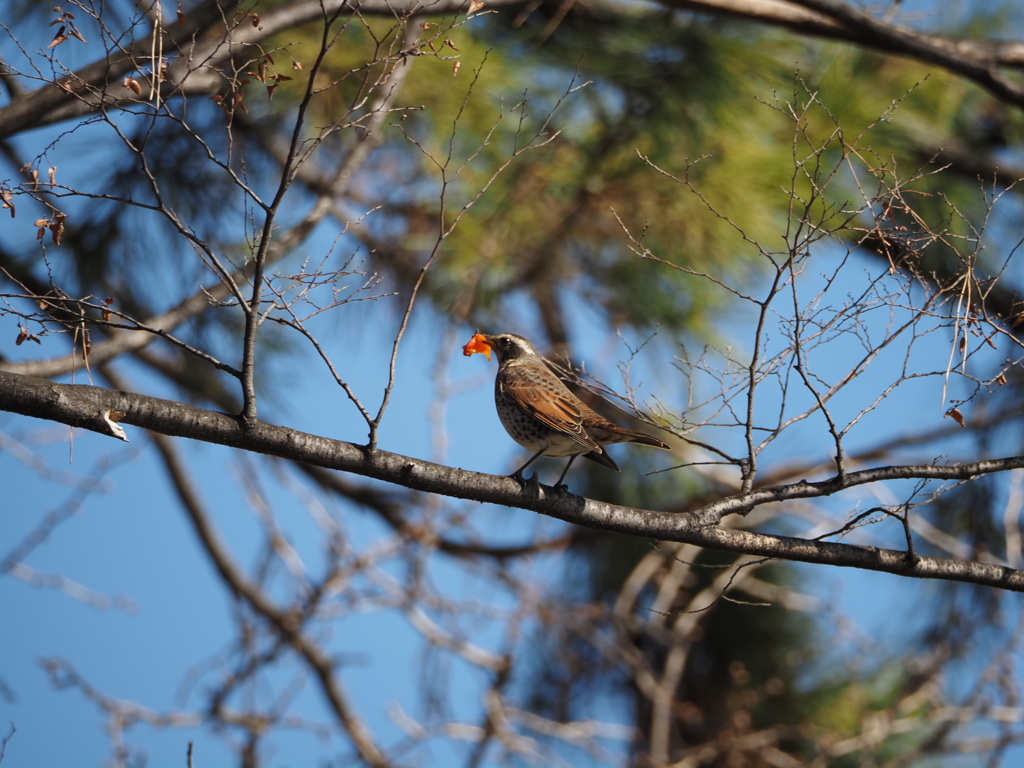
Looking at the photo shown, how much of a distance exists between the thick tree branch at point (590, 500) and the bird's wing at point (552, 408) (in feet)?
2.48

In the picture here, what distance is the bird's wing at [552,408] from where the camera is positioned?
147 inches

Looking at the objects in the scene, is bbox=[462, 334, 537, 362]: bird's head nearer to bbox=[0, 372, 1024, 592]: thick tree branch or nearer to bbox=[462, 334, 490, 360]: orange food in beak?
bbox=[462, 334, 490, 360]: orange food in beak

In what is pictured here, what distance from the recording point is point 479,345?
15.5 feet

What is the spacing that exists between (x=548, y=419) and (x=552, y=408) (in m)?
0.08

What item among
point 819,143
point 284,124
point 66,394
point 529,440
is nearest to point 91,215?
point 284,124

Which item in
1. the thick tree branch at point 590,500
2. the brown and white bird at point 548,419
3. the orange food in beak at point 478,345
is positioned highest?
the orange food in beak at point 478,345

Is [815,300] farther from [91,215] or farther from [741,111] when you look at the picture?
[91,215]

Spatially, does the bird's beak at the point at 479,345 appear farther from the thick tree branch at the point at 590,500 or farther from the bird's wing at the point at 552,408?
the thick tree branch at the point at 590,500

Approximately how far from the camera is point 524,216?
587 centimetres

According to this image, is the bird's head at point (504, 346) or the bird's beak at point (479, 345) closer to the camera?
the bird's beak at point (479, 345)

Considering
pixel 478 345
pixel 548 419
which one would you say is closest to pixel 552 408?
pixel 548 419

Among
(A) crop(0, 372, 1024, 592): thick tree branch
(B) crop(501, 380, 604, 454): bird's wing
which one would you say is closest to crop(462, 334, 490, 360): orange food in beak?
(B) crop(501, 380, 604, 454): bird's wing

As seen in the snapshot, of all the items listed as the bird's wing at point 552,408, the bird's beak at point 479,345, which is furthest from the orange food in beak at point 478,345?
the bird's wing at point 552,408

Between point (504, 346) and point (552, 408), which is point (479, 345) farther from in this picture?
point (552, 408)
